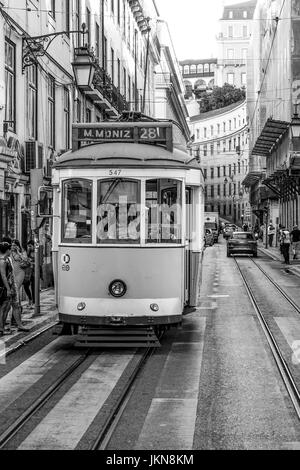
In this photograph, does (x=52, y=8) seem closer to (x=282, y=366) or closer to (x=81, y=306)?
(x=81, y=306)

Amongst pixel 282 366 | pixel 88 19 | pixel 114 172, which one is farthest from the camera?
pixel 88 19

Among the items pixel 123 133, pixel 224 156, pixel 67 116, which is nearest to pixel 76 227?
pixel 123 133

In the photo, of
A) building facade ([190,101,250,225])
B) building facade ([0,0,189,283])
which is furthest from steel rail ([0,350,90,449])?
building facade ([190,101,250,225])

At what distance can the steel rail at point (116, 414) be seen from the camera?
23.4 feet

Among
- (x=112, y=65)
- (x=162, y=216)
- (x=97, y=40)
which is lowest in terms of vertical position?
(x=162, y=216)

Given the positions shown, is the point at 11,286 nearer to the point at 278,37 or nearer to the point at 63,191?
the point at 63,191

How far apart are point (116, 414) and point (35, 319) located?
27.2 ft

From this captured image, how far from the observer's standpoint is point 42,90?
930 inches

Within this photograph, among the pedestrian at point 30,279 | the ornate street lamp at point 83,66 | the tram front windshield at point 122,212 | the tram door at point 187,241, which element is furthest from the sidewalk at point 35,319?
the ornate street lamp at point 83,66

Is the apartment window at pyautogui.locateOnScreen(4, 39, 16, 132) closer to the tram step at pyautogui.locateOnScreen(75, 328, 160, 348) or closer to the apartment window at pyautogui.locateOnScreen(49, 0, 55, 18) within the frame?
the apartment window at pyautogui.locateOnScreen(49, 0, 55, 18)

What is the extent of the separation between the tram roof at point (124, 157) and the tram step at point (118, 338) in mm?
2440

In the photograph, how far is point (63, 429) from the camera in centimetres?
764

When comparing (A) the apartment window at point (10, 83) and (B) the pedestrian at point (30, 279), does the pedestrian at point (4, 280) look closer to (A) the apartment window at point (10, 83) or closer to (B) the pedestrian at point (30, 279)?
(B) the pedestrian at point (30, 279)

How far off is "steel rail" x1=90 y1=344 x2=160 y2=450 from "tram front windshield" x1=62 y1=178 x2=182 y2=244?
6.27 feet
